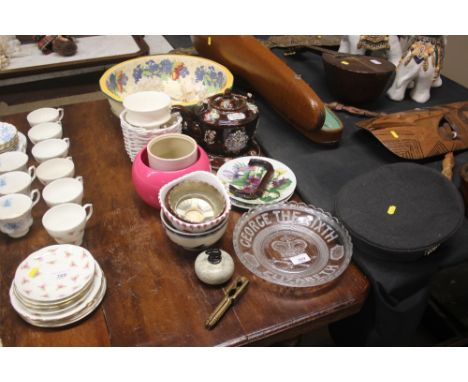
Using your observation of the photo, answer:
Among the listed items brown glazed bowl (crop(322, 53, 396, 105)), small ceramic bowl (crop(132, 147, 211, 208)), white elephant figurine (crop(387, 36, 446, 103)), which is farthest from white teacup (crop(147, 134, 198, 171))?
white elephant figurine (crop(387, 36, 446, 103))

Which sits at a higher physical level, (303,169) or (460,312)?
(303,169)

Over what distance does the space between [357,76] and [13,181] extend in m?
1.02

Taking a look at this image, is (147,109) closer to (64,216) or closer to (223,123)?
(223,123)

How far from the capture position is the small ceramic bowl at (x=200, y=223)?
79 cm

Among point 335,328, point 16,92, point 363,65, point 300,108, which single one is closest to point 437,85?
point 363,65

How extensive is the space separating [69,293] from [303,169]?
648mm

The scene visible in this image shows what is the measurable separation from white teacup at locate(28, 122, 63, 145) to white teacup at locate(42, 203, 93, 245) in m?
0.34

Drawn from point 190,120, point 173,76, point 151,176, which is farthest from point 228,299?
point 173,76

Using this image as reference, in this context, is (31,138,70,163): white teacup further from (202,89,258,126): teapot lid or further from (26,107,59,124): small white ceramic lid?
(202,89,258,126): teapot lid

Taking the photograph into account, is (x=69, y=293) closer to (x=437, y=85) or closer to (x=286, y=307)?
(x=286, y=307)

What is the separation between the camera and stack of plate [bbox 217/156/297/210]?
98cm

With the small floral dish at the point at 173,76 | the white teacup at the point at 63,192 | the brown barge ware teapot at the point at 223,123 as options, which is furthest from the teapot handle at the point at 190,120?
the white teacup at the point at 63,192

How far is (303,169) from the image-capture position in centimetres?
109

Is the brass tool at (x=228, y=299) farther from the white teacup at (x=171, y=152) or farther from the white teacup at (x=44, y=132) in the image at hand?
the white teacup at (x=44, y=132)
